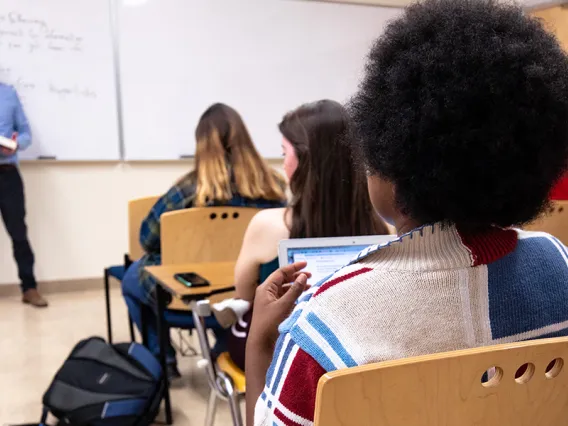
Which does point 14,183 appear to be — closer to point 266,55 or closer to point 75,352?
point 75,352

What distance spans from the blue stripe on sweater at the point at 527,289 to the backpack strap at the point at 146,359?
1681mm

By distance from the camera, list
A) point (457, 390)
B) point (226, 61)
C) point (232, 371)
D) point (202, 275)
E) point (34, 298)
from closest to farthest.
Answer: point (457, 390) → point (232, 371) → point (202, 275) → point (34, 298) → point (226, 61)

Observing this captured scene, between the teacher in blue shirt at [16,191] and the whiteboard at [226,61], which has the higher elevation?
the whiteboard at [226,61]

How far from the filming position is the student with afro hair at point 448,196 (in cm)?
60

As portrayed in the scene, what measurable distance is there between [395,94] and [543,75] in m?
0.16

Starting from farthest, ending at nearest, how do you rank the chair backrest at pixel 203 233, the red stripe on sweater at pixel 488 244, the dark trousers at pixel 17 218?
the dark trousers at pixel 17 218, the chair backrest at pixel 203 233, the red stripe on sweater at pixel 488 244

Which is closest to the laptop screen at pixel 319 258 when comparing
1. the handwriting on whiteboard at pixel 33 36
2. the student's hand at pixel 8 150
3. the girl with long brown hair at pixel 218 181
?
the girl with long brown hair at pixel 218 181

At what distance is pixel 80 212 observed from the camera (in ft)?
12.6

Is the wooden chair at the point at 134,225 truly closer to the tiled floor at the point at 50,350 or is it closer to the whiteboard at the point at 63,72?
the tiled floor at the point at 50,350

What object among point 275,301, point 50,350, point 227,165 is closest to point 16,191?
point 50,350

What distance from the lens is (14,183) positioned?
11.3 feet

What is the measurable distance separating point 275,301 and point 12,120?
305cm

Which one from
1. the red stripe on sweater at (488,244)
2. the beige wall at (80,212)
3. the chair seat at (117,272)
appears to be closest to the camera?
the red stripe on sweater at (488,244)

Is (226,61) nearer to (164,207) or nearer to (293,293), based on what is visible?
(164,207)
